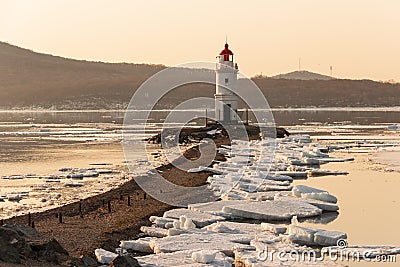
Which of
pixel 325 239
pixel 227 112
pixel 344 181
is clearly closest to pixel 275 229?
pixel 325 239

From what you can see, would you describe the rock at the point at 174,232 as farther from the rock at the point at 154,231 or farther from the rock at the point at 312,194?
the rock at the point at 312,194

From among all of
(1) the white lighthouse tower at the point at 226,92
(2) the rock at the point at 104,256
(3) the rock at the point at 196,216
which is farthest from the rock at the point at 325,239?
(1) the white lighthouse tower at the point at 226,92

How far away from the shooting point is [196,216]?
15.6 m

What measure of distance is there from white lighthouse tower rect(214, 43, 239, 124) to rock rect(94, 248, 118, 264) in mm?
34461

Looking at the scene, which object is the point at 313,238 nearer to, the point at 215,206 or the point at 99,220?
the point at 215,206

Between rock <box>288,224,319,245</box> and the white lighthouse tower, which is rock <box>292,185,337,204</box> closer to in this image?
rock <box>288,224,319,245</box>

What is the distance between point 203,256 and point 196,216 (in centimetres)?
429

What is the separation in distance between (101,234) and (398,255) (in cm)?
615

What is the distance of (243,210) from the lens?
634 inches

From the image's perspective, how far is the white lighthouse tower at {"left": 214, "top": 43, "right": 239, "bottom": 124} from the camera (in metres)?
46.0

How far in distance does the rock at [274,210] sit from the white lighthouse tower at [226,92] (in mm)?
28911

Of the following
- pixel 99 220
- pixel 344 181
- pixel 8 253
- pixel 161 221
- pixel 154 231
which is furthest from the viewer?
pixel 344 181

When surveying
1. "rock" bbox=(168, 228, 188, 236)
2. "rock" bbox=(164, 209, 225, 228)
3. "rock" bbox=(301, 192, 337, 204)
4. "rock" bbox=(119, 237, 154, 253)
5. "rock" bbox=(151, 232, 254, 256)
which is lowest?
"rock" bbox=(119, 237, 154, 253)

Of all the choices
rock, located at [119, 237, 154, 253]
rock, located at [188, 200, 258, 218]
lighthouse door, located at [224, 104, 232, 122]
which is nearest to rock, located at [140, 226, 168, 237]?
rock, located at [119, 237, 154, 253]
